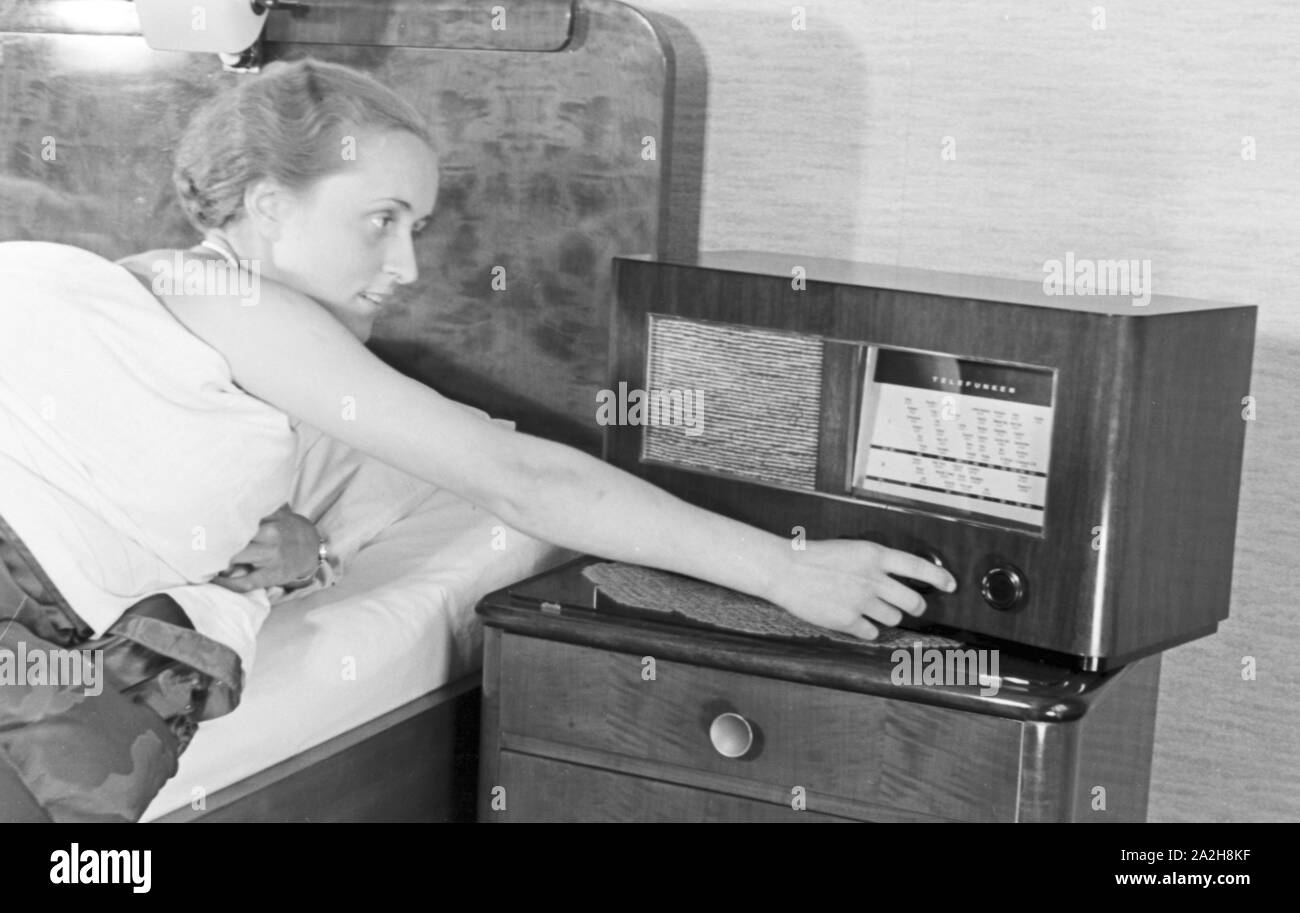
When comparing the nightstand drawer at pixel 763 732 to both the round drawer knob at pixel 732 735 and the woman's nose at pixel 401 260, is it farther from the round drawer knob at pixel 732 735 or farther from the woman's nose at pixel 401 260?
the woman's nose at pixel 401 260

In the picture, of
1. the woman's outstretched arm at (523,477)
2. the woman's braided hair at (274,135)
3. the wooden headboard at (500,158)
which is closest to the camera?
the woman's outstretched arm at (523,477)

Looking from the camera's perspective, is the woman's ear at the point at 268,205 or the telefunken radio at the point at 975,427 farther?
the woman's ear at the point at 268,205

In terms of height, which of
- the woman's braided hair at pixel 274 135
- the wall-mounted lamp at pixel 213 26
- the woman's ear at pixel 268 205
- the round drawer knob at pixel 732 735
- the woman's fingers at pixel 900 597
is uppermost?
the wall-mounted lamp at pixel 213 26

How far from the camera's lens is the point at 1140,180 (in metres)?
1.49

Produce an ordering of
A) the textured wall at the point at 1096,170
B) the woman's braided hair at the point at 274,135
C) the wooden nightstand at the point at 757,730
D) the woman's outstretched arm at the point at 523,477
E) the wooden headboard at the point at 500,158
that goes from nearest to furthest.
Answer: the wooden nightstand at the point at 757,730
the woman's outstretched arm at the point at 523,477
the woman's braided hair at the point at 274,135
the textured wall at the point at 1096,170
the wooden headboard at the point at 500,158

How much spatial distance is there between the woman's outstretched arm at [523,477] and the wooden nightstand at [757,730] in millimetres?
60

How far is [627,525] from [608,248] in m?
0.48

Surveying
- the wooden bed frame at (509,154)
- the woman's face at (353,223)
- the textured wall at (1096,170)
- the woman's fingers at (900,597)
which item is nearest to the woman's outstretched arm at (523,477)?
the woman's fingers at (900,597)

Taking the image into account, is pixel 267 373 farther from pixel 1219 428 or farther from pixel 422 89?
pixel 1219 428

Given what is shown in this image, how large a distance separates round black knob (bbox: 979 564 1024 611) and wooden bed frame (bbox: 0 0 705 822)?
0.56 metres

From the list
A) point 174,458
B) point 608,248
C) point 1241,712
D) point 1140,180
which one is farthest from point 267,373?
point 1241,712

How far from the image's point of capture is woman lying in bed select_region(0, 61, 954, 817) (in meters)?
1.13

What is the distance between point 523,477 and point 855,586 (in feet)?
0.92

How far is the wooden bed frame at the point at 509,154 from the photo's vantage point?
1627 mm
